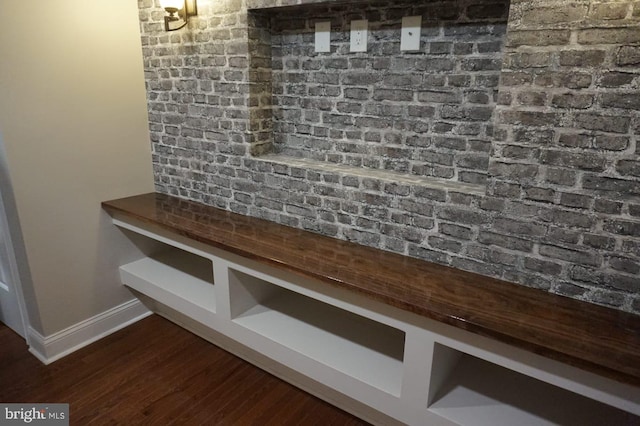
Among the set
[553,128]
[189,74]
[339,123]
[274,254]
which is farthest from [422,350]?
[189,74]

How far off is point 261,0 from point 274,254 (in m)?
1.30

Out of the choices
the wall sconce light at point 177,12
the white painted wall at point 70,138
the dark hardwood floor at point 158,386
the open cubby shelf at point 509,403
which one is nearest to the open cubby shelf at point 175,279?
the white painted wall at point 70,138

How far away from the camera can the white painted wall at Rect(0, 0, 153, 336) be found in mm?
2111

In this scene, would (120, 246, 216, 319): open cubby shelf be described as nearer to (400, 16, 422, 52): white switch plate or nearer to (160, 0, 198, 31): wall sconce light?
(160, 0, 198, 31): wall sconce light

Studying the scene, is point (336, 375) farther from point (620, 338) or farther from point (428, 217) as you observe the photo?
point (620, 338)

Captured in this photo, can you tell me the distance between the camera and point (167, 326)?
2.81m

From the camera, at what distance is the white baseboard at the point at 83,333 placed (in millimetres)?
2420

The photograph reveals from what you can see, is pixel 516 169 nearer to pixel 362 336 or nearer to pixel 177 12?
pixel 362 336

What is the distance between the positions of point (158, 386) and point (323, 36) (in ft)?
6.89

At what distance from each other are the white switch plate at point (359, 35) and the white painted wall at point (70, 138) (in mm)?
1483

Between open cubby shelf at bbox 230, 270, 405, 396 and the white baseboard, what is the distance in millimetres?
1124

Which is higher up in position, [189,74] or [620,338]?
[189,74]

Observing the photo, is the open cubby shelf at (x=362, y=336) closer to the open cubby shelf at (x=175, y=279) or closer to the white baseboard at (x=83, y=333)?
the open cubby shelf at (x=175, y=279)

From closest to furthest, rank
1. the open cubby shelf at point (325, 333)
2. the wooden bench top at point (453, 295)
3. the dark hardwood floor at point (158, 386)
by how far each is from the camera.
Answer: the wooden bench top at point (453, 295) < the open cubby shelf at point (325, 333) < the dark hardwood floor at point (158, 386)
